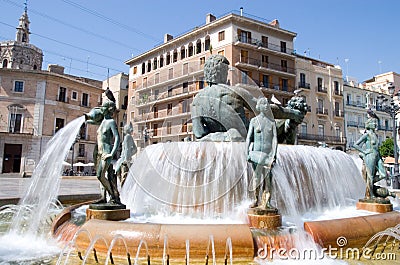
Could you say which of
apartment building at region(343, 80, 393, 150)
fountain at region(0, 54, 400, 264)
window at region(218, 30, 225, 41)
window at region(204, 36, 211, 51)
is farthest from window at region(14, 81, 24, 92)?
apartment building at region(343, 80, 393, 150)

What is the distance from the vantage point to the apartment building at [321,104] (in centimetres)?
4369

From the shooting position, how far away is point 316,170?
7309 mm

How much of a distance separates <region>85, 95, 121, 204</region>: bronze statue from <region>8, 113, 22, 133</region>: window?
3911 centimetres

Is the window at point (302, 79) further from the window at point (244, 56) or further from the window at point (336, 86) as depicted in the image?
the window at point (244, 56)

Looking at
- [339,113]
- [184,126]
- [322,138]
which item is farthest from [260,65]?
[339,113]

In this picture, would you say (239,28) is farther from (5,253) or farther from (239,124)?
(5,253)

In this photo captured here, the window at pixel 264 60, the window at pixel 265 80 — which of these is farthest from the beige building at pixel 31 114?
the window at pixel 264 60

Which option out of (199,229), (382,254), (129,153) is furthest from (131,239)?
(129,153)

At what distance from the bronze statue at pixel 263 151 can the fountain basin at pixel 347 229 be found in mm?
824

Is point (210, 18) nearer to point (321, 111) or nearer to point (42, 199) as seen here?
point (321, 111)

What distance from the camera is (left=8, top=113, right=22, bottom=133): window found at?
38.4 meters

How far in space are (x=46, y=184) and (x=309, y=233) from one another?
5.02 metres

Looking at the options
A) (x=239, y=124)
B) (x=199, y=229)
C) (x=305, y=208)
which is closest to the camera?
(x=199, y=229)

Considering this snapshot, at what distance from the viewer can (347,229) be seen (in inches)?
188
